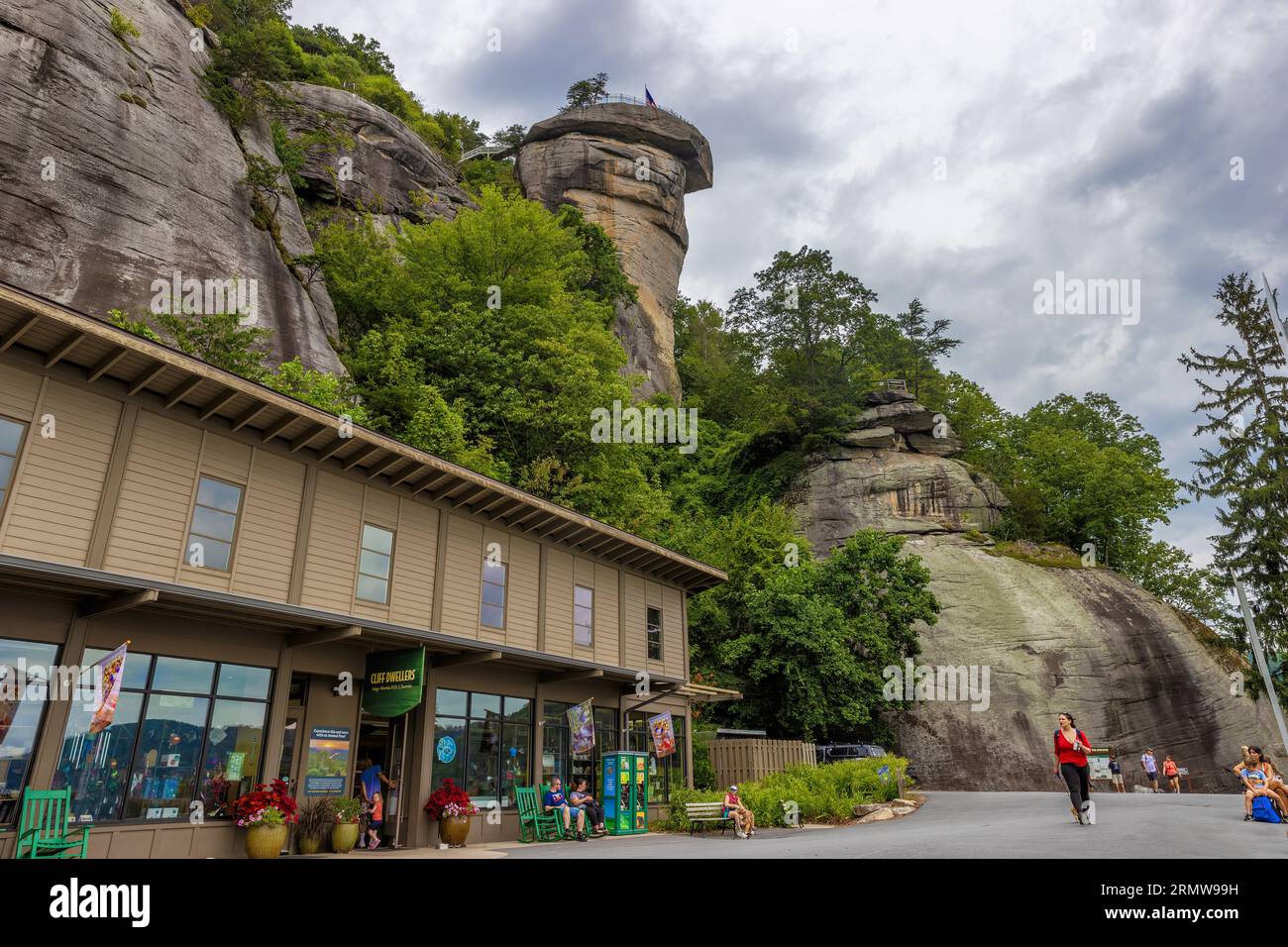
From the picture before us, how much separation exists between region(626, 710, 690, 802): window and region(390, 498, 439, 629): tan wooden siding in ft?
27.9

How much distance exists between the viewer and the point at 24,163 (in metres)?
22.8

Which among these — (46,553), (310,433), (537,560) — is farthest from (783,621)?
(46,553)

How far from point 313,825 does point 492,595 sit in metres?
6.47

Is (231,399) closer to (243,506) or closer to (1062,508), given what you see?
(243,506)

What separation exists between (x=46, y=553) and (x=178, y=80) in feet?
84.0

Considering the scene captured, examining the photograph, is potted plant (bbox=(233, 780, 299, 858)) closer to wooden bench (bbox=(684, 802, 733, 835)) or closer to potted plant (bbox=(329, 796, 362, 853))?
potted plant (bbox=(329, 796, 362, 853))

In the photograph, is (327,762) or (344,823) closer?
(344,823)

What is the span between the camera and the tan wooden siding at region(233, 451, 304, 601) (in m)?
14.7

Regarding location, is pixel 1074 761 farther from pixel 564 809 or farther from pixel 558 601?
pixel 558 601

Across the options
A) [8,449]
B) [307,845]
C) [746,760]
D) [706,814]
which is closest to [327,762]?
[307,845]

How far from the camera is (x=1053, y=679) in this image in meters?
36.0

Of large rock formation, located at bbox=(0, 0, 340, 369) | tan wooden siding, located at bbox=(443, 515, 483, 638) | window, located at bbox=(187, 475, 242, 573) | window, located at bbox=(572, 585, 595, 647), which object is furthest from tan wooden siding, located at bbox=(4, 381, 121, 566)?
window, located at bbox=(572, 585, 595, 647)

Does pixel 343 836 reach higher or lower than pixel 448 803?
lower

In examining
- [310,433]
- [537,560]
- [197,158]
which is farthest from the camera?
[197,158]
